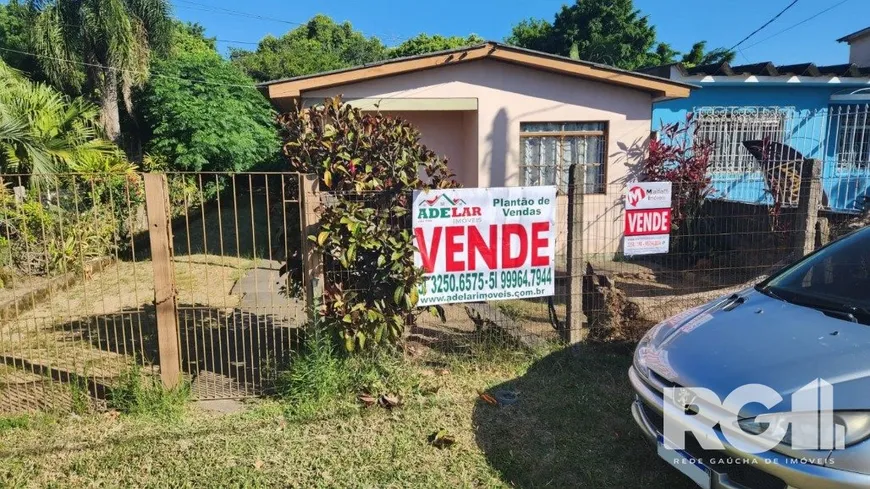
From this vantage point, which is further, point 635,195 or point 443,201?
point 635,195

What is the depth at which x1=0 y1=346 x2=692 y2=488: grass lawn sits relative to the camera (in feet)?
10.4

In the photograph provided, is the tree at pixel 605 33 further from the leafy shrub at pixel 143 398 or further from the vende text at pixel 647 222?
the leafy shrub at pixel 143 398

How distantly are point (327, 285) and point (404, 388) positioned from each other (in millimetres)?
990

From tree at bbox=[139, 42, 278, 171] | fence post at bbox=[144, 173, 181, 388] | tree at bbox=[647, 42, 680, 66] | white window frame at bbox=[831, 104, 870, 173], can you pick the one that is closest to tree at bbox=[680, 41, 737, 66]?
tree at bbox=[647, 42, 680, 66]

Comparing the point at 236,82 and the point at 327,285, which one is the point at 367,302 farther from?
the point at 236,82

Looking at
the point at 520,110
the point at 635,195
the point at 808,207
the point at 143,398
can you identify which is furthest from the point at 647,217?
the point at 520,110

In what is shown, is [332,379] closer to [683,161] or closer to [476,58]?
[476,58]

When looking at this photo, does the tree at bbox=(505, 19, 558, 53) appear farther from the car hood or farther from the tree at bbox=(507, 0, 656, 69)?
the car hood

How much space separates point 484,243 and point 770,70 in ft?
29.5

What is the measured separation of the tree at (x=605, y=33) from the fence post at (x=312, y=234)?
1020 inches

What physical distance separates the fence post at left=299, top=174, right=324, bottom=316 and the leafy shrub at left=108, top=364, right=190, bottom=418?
115 centimetres

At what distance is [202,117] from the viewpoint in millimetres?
13203

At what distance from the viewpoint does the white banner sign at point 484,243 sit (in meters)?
4.33

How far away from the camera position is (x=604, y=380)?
4.39m
